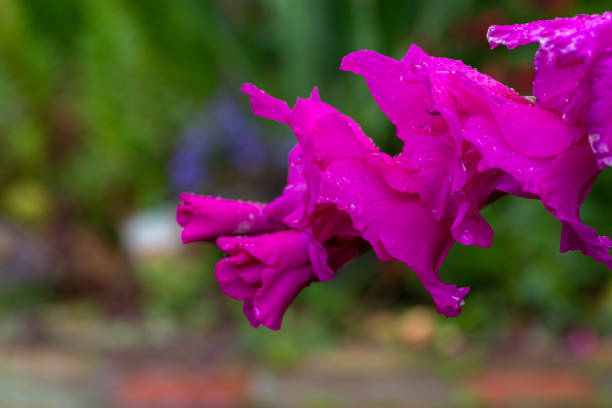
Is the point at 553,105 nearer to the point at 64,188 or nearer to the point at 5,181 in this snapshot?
the point at 64,188

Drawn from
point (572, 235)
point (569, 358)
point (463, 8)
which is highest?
point (463, 8)

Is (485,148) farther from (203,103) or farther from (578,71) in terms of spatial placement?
(203,103)

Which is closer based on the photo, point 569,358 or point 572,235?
point 572,235

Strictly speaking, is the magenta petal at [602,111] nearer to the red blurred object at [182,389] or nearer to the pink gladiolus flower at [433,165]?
the pink gladiolus flower at [433,165]

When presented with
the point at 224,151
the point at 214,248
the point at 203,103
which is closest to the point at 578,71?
the point at 224,151

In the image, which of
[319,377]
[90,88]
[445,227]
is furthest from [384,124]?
[445,227]

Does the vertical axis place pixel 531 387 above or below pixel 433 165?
below
